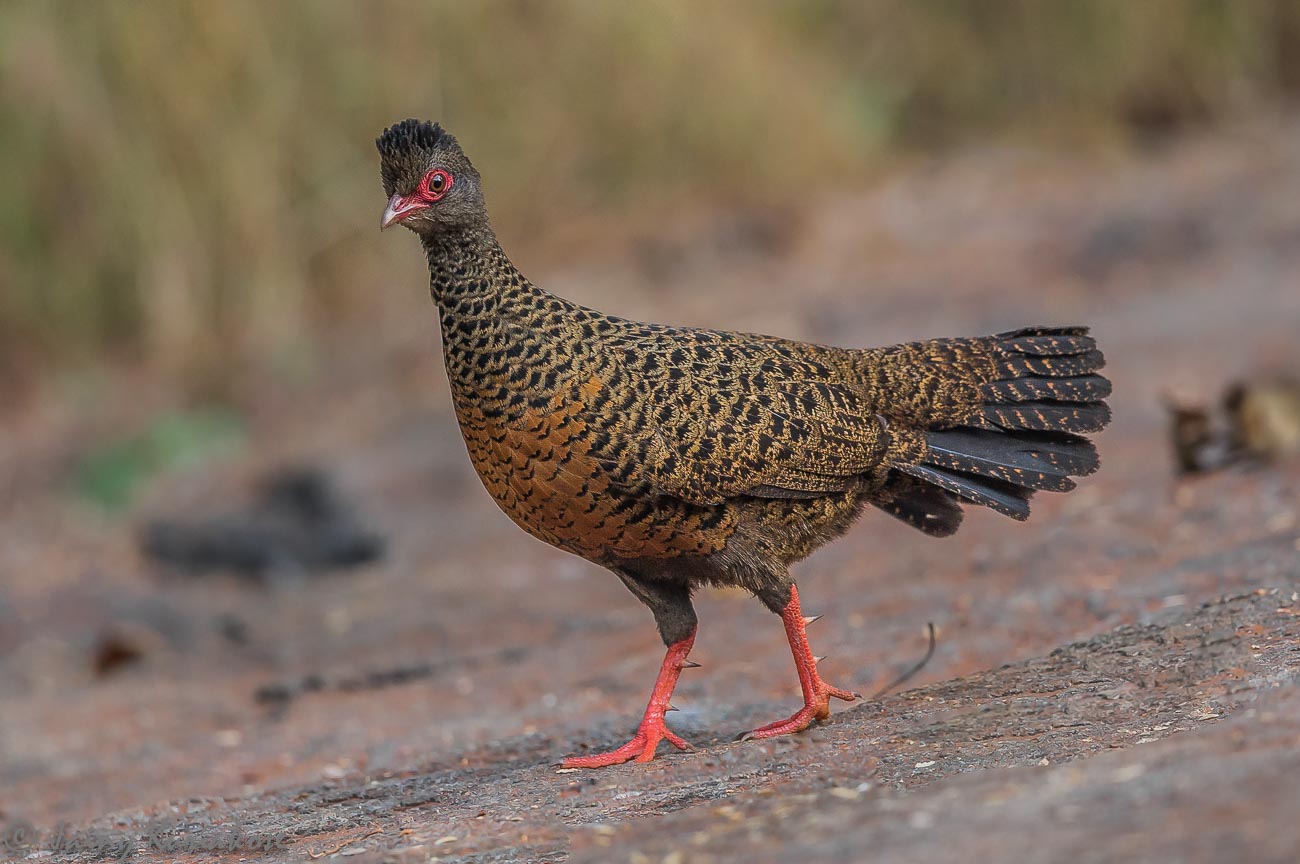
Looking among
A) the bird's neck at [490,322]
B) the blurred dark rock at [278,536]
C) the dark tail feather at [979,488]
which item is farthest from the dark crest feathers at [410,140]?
the blurred dark rock at [278,536]

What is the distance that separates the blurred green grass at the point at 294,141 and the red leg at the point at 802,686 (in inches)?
314

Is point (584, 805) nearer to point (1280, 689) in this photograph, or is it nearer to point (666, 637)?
point (666, 637)

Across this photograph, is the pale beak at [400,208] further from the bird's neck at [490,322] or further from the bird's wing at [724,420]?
the bird's wing at [724,420]

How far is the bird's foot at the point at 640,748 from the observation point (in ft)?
14.5

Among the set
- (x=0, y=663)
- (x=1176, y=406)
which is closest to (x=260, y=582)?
(x=0, y=663)

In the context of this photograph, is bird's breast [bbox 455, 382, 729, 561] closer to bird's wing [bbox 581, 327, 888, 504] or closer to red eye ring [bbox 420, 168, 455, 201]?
bird's wing [bbox 581, 327, 888, 504]

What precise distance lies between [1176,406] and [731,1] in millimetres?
9133

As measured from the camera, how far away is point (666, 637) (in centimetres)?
471

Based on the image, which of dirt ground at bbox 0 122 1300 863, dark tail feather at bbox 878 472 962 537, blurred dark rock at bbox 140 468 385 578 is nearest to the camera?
dirt ground at bbox 0 122 1300 863

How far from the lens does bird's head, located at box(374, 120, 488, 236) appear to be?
448 centimetres

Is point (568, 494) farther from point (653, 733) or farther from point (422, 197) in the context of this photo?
point (422, 197)

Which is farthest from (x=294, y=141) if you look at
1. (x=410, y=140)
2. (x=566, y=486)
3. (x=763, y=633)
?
(x=566, y=486)

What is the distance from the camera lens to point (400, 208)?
4.47m

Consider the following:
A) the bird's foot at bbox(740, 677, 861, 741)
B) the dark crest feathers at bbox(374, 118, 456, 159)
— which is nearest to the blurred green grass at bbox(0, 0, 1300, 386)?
the dark crest feathers at bbox(374, 118, 456, 159)
